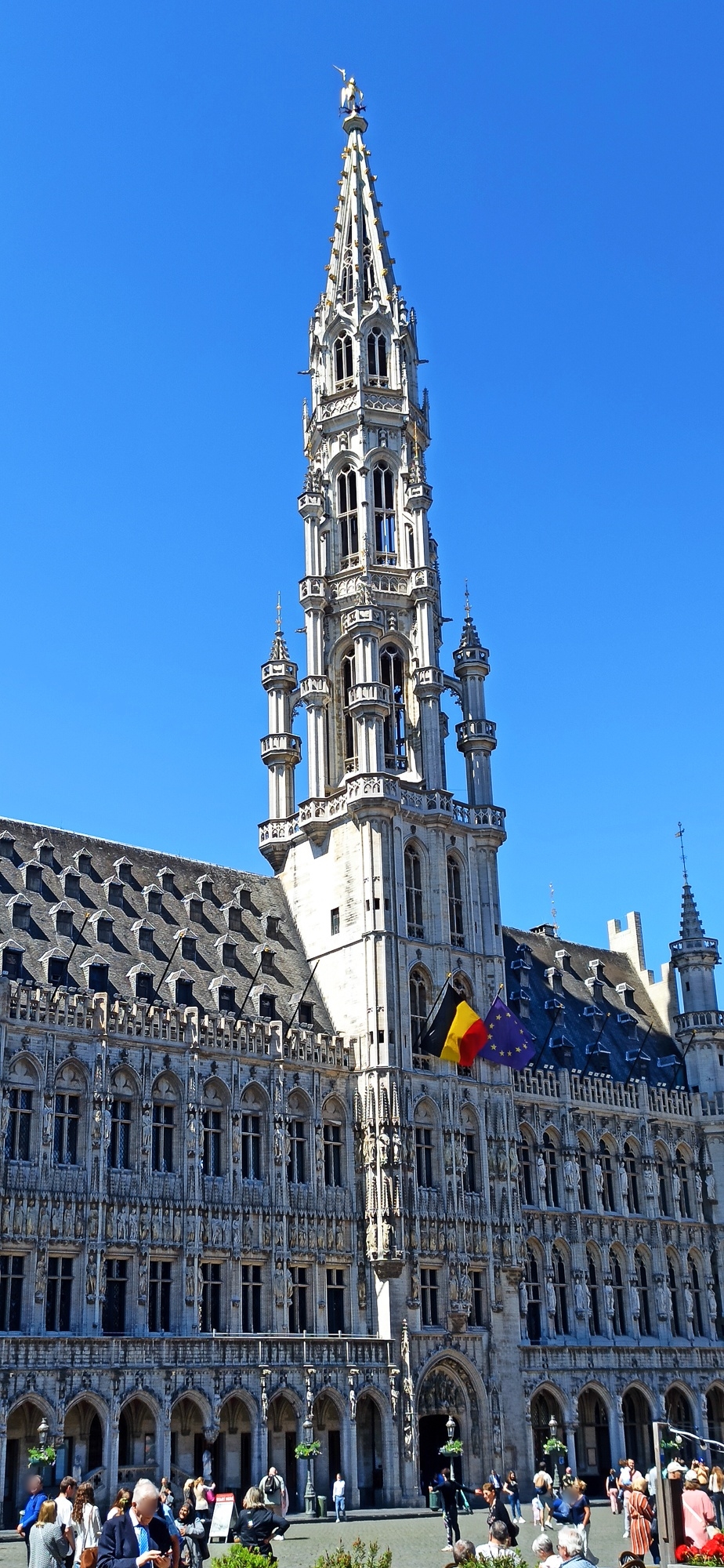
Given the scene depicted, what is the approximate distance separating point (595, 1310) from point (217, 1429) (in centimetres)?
2515

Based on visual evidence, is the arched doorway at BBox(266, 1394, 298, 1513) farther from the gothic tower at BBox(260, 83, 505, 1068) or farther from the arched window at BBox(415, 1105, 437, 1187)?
the gothic tower at BBox(260, 83, 505, 1068)

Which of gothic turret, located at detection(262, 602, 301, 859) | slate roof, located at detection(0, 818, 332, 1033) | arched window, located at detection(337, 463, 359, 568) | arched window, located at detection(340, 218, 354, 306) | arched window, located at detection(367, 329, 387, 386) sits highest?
arched window, located at detection(340, 218, 354, 306)

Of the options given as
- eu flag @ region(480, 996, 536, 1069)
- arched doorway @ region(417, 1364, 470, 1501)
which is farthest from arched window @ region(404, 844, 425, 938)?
arched doorway @ region(417, 1364, 470, 1501)

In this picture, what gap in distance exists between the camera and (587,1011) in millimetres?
87000

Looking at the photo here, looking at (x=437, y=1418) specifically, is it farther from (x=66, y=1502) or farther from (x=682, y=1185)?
(x=66, y=1502)

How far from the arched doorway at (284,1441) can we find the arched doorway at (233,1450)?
85cm

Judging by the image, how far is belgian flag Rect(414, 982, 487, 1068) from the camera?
69.2 m

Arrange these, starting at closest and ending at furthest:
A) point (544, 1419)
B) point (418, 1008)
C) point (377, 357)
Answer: point (418, 1008), point (544, 1419), point (377, 357)

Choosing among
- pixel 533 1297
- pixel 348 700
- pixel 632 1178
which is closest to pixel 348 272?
pixel 348 700

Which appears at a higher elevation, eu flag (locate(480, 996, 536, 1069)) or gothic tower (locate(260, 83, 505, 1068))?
gothic tower (locate(260, 83, 505, 1068))

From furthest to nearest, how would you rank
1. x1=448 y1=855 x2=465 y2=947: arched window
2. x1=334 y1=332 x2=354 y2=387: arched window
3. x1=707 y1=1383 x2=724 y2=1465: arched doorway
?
1. x1=334 y1=332 x2=354 y2=387: arched window
2. x1=707 y1=1383 x2=724 y2=1465: arched doorway
3. x1=448 y1=855 x2=465 y2=947: arched window

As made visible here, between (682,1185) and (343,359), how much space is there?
47.3 metres

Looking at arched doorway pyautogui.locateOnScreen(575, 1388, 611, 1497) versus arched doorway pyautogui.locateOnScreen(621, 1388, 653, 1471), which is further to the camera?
arched doorway pyautogui.locateOnScreen(621, 1388, 653, 1471)

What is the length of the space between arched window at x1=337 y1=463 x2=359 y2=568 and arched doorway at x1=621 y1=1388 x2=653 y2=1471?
42616 mm
